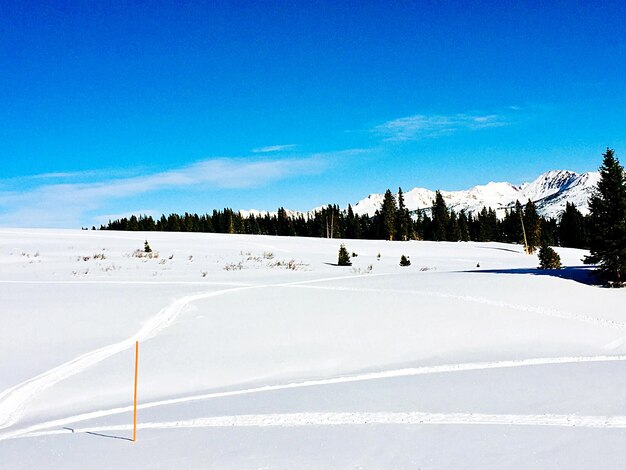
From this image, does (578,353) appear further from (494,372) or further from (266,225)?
(266,225)

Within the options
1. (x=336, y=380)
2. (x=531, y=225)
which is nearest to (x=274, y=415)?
(x=336, y=380)

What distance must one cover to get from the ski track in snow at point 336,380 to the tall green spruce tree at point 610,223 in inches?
474

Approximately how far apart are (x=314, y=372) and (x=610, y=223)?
19.2 m

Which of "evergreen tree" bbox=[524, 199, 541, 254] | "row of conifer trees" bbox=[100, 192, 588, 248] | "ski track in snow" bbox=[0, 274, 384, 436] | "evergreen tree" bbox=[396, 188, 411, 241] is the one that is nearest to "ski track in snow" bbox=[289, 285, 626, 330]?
"ski track in snow" bbox=[0, 274, 384, 436]

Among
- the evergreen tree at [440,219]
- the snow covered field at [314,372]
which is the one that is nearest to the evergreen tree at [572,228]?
the evergreen tree at [440,219]

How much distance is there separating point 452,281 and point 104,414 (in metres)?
16.3

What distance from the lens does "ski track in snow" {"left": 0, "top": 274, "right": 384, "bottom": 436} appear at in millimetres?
9180

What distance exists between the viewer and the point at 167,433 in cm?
752

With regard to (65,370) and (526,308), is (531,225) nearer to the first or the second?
(526,308)

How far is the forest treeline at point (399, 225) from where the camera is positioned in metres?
93.9

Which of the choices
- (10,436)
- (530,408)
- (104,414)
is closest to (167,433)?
(104,414)

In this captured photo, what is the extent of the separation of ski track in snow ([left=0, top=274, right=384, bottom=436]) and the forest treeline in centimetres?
6333

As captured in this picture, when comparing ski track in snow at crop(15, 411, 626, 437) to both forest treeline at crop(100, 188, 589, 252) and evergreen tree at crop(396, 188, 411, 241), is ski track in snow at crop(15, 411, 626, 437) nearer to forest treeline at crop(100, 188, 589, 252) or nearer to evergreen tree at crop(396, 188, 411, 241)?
forest treeline at crop(100, 188, 589, 252)

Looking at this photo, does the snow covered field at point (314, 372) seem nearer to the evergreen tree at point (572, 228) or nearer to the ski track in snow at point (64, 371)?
the ski track in snow at point (64, 371)
